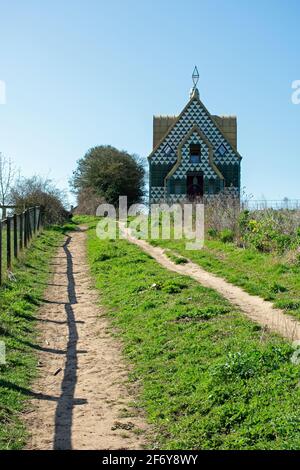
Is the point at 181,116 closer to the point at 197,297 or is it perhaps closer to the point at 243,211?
the point at 243,211

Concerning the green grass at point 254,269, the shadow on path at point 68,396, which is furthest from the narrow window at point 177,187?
the shadow on path at point 68,396

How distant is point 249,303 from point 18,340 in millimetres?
4227

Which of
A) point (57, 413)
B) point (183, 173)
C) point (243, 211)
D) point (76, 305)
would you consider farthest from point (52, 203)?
point (57, 413)

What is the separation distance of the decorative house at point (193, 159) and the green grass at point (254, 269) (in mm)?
17923

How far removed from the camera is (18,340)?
29.7 feet

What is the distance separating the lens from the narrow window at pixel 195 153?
36.7 meters

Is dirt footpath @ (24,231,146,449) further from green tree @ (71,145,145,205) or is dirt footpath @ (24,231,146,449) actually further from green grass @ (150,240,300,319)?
green tree @ (71,145,145,205)

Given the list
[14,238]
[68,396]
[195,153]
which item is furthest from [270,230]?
[195,153]

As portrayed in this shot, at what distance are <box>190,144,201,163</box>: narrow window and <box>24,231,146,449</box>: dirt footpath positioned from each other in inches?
1008

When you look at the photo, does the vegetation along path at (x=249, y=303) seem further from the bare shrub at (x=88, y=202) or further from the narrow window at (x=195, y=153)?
the bare shrub at (x=88, y=202)

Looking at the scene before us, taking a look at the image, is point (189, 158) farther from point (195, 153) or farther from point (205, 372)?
point (205, 372)

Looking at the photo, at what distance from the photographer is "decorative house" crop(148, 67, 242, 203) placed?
3672 centimetres

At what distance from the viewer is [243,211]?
19.1 m
